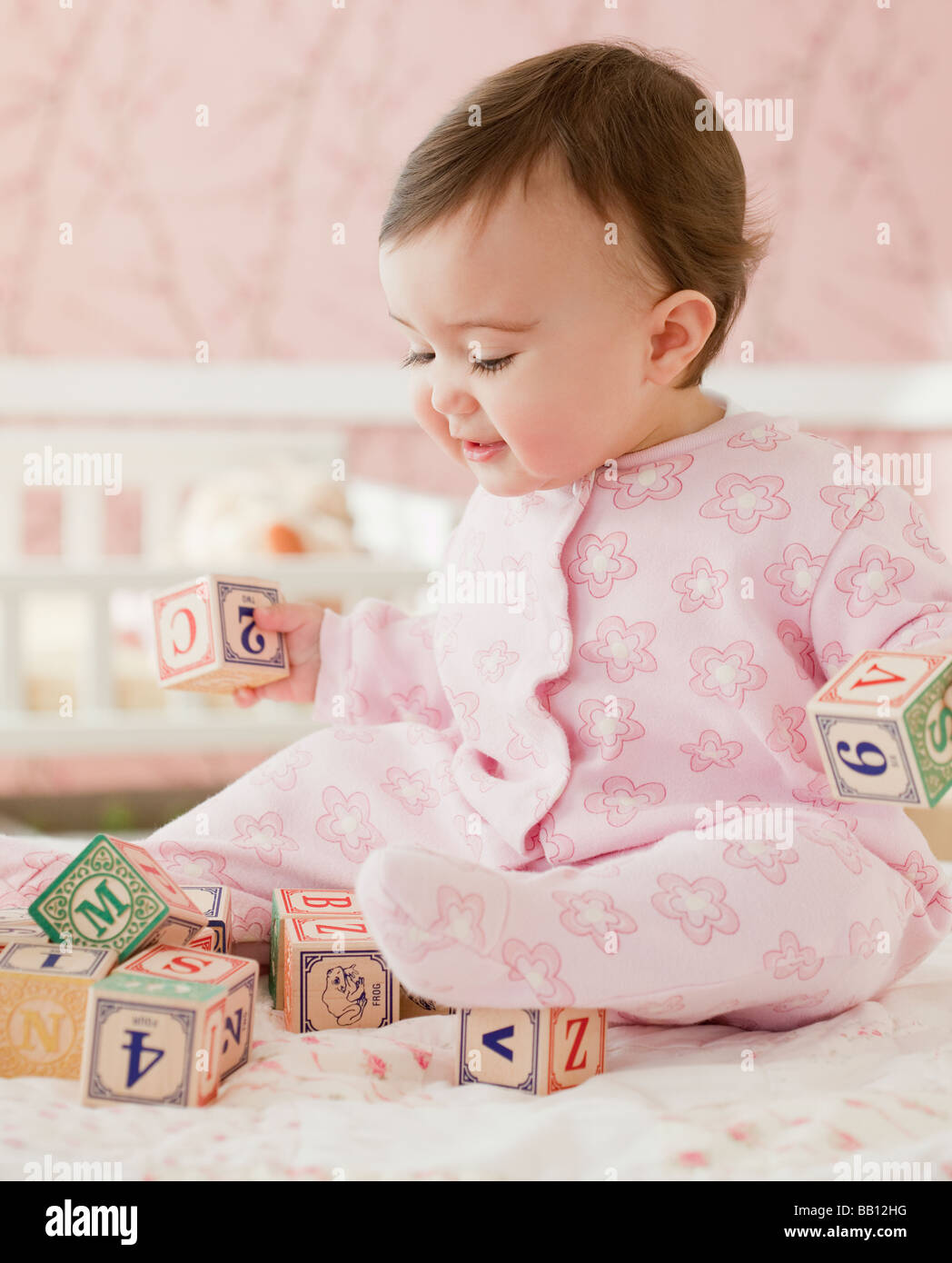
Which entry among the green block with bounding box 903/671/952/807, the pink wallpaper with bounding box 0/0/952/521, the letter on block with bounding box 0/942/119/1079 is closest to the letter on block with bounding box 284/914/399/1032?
the letter on block with bounding box 0/942/119/1079

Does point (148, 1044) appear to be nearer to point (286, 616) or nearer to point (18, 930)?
point (18, 930)

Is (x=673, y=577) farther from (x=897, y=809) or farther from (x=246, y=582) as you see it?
(x=246, y=582)

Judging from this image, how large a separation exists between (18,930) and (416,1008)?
26 centimetres

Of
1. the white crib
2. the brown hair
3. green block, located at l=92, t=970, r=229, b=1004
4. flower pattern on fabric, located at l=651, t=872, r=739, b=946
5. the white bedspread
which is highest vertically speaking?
the brown hair

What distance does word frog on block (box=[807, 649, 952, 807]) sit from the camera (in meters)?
0.74

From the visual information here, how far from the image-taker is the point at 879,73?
2646mm

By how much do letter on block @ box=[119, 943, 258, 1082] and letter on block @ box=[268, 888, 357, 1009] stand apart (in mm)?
90

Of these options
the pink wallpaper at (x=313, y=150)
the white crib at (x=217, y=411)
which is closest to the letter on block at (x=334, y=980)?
the white crib at (x=217, y=411)

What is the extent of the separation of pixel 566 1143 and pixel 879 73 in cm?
248

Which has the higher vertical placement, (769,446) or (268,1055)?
(769,446)

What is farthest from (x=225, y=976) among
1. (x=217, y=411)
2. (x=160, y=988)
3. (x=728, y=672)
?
(x=217, y=411)

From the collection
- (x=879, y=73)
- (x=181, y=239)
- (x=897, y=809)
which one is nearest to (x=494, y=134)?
(x=897, y=809)

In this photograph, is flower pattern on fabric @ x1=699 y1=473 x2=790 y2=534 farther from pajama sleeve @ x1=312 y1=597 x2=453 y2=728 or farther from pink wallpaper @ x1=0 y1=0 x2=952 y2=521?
pink wallpaper @ x1=0 y1=0 x2=952 y2=521

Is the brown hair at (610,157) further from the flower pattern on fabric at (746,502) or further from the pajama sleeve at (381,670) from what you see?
the pajama sleeve at (381,670)
